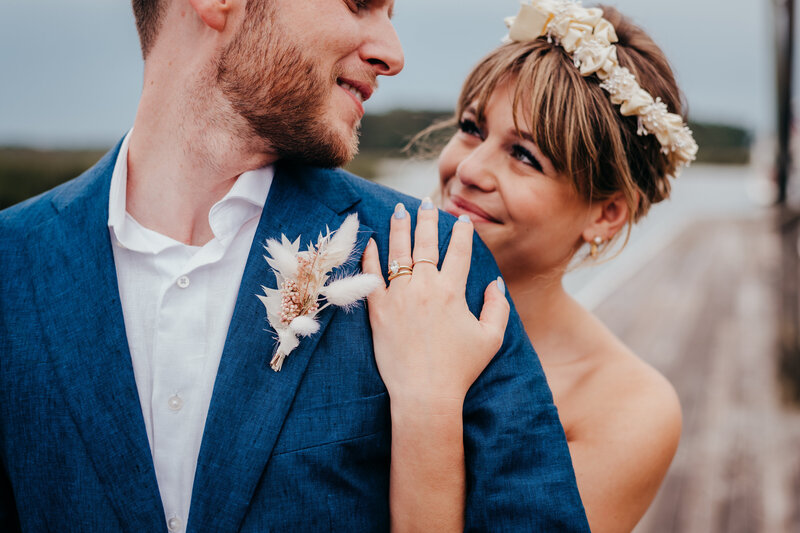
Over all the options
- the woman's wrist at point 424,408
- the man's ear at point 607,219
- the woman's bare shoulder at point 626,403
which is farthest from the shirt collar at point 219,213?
the woman's bare shoulder at point 626,403

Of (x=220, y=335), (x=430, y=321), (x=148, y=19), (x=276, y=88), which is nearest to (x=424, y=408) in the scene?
(x=430, y=321)

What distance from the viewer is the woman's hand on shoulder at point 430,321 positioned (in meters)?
1.31

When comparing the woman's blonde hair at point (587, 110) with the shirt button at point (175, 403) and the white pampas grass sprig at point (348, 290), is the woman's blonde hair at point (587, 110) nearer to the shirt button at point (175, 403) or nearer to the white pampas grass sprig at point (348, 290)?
the white pampas grass sprig at point (348, 290)

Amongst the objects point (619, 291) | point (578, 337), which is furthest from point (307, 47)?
point (619, 291)

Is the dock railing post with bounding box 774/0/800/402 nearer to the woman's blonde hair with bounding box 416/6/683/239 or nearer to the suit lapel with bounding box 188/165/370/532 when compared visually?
the woman's blonde hair with bounding box 416/6/683/239

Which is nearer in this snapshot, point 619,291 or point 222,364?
point 222,364

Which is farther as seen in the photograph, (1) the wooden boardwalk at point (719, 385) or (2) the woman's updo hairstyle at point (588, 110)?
(1) the wooden boardwalk at point (719, 385)

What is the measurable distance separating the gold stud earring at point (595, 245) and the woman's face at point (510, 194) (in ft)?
0.40

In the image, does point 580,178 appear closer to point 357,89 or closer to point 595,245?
point 595,245

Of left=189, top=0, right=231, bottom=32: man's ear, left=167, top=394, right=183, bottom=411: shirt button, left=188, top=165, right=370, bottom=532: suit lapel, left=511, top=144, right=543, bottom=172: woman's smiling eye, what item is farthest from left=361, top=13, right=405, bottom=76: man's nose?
left=167, top=394, right=183, bottom=411: shirt button

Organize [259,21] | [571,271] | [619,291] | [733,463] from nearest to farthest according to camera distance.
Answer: [259,21]
[571,271]
[733,463]
[619,291]

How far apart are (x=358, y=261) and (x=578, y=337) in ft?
3.99

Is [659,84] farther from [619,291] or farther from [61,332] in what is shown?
[619,291]

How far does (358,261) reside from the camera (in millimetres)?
1418
